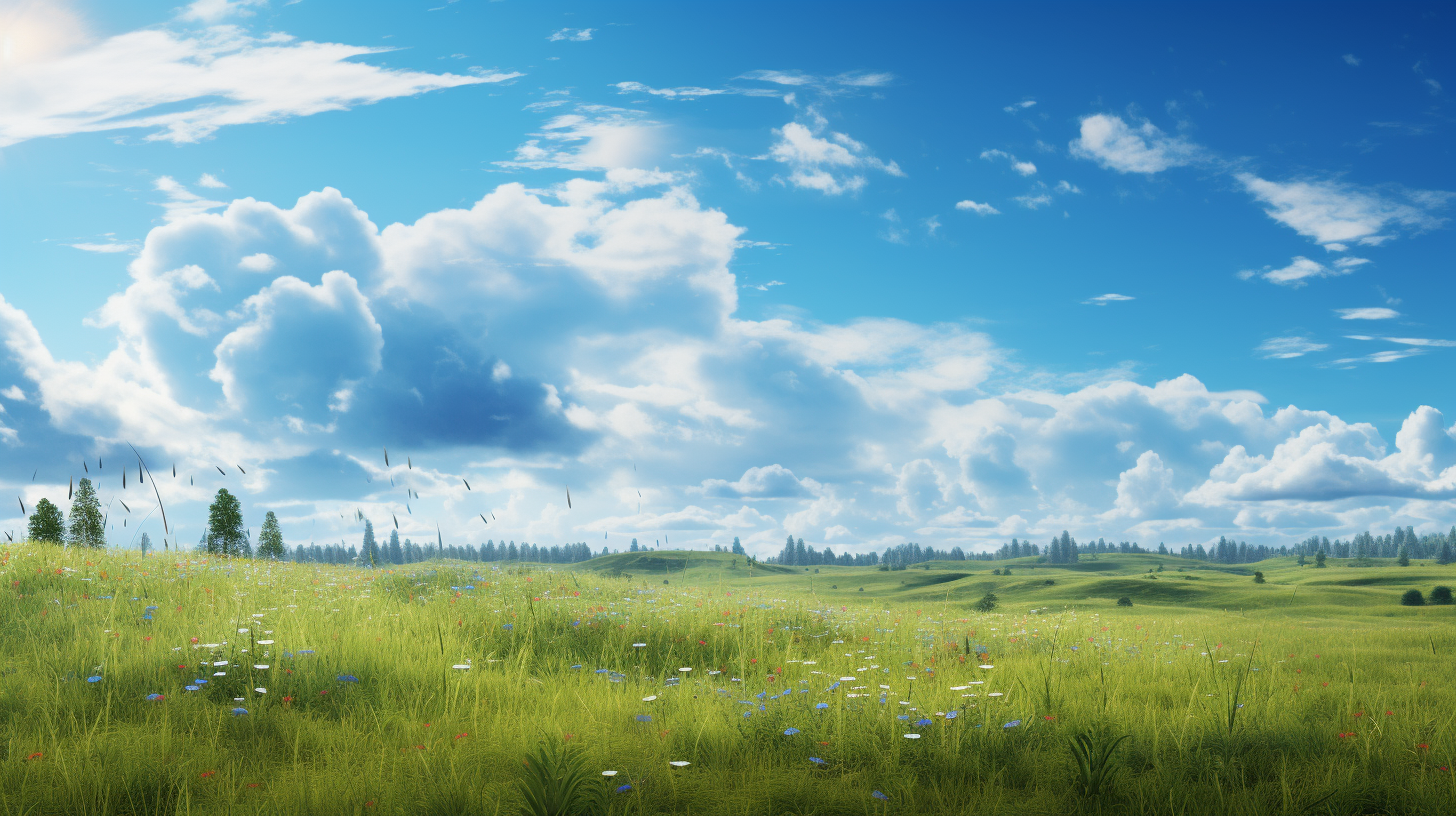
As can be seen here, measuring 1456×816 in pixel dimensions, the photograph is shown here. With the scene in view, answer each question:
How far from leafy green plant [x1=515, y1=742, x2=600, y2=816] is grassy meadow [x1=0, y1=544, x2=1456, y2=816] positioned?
112 millimetres

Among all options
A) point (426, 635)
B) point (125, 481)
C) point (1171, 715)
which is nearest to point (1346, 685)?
point (1171, 715)

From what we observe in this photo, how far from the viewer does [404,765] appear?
5.29 m

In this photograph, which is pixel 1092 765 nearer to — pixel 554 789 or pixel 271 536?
Result: pixel 554 789

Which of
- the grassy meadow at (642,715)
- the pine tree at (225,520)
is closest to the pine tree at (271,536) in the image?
the pine tree at (225,520)

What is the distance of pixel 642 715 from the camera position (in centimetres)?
632

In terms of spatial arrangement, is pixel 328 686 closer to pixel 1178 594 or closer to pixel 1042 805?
pixel 1042 805

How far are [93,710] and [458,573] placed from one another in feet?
34.5

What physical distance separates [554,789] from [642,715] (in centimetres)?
208

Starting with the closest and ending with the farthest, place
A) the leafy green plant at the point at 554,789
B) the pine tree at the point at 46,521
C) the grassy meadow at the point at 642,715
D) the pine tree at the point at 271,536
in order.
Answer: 1. the leafy green plant at the point at 554,789
2. the grassy meadow at the point at 642,715
3. the pine tree at the point at 46,521
4. the pine tree at the point at 271,536

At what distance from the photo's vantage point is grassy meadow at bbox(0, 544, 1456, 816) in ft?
15.9

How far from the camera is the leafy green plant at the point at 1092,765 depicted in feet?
16.1

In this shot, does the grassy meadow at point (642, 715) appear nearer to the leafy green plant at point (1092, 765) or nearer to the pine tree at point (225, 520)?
the leafy green plant at point (1092, 765)

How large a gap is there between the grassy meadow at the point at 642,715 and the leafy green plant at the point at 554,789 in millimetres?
112

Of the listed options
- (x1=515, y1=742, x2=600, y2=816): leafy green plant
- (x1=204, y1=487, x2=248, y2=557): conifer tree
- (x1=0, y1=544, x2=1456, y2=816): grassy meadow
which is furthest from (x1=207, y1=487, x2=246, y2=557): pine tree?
(x1=515, y1=742, x2=600, y2=816): leafy green plant
